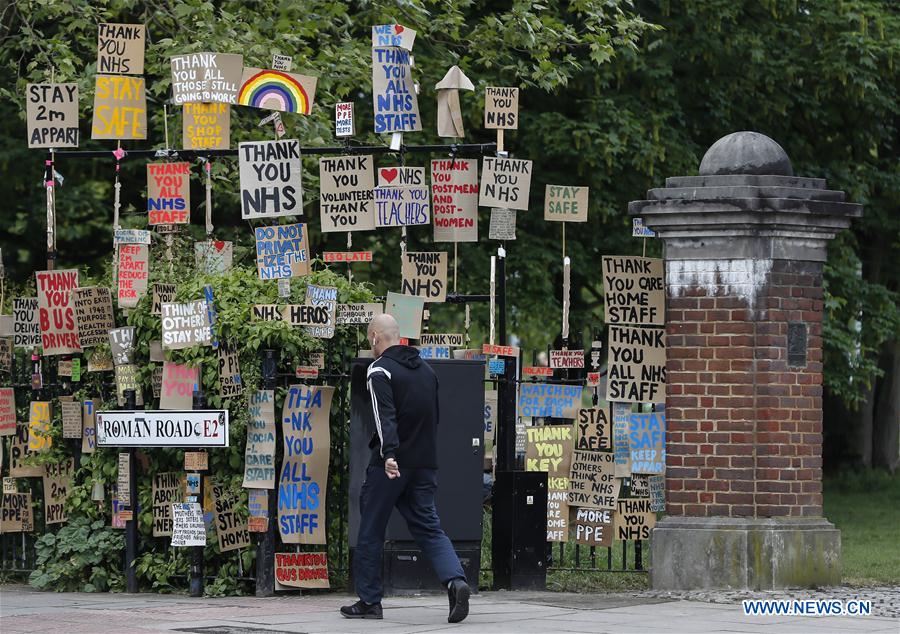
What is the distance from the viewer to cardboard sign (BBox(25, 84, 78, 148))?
12148mm

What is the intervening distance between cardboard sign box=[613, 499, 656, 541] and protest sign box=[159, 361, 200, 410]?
3340 millimetres

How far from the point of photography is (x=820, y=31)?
19547 mm

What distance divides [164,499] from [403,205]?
9.58 ft

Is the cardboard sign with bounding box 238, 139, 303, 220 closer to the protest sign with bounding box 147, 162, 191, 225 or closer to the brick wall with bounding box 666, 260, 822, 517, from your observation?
the protest sign with bounding box 147, 162, 191, 225

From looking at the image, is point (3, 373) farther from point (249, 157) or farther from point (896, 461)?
point (896, 461)

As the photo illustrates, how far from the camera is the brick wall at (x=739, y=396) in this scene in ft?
34.5

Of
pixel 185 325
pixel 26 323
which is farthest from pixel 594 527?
pixel 26 323

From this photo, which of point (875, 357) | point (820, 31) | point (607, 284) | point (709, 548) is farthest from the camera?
point (875, 357)

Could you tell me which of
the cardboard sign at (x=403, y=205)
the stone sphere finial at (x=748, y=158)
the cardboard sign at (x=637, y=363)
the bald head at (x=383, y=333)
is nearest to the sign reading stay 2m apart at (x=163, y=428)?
the bald head at (x=383, y=333)

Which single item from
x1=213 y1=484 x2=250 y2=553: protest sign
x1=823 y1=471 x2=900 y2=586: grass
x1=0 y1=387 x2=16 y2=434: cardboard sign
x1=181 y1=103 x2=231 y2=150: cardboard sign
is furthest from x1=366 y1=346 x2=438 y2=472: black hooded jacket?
x1=0 y1=387 x2=16 y2=434: cardboard sign

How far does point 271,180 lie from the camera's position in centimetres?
1170

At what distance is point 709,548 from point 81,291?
5.13 m

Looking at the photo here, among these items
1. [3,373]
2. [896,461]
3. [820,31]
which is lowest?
[896,461]

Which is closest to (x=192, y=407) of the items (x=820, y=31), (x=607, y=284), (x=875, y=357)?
(x=607, y=284)
